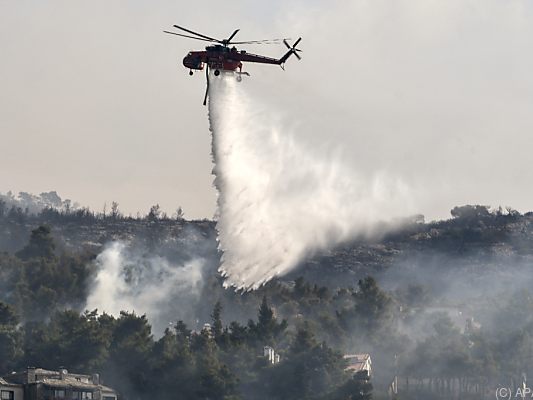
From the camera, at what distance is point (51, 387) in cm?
12962

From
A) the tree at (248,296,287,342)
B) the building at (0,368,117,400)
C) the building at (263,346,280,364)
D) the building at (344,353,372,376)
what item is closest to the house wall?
the building at (0,368,117,400)

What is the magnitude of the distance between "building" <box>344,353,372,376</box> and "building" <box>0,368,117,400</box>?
81.0 ft

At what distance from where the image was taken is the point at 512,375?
153 meters

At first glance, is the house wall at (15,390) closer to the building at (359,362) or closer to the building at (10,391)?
the building at (10,391)

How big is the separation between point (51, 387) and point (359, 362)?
115 ft

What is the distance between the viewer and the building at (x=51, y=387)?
12812 centimetres

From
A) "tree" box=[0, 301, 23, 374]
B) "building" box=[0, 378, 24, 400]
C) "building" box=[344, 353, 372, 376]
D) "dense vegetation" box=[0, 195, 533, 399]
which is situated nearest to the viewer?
"building" box=[0, 378, 24, 400]

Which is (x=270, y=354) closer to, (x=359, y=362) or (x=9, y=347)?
(x=359, y=362)

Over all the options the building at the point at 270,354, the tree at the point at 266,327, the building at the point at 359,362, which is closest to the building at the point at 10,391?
the building at the point at 270,354

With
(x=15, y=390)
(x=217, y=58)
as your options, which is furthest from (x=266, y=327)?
(x=217, y=58)

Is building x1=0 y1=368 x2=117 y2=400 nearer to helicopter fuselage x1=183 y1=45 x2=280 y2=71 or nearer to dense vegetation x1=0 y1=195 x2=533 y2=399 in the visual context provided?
dense vegetation x1=0 y1=195 x2=533 y2=399

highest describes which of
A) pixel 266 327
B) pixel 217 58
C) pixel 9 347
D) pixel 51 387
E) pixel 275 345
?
pixel 217 58

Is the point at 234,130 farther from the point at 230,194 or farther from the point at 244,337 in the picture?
the point at 244,337

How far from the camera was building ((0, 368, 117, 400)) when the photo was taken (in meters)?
128
